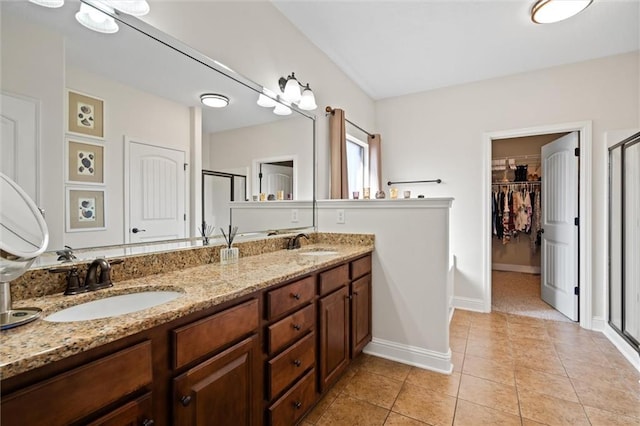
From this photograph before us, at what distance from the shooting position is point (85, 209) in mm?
1197

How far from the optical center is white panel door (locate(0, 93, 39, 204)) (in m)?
0.97

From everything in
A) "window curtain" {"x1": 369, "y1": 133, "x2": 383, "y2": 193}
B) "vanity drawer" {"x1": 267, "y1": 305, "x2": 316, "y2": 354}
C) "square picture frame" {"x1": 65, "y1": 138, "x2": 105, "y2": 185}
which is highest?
"window curtain" {"x1": 369, "y1": 133, "x2": 383, "y2": 193}

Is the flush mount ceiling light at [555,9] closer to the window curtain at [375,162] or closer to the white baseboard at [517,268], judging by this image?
the window curtain at [375,162]

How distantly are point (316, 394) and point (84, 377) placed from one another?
1.29 metres

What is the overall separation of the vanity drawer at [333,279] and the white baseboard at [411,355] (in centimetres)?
77

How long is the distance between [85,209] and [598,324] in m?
4.18

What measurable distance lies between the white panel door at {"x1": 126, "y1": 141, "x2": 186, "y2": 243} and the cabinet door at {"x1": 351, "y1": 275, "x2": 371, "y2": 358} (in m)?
1.22

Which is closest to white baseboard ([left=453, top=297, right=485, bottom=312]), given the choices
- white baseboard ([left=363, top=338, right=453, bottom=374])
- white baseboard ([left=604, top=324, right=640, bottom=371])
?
white baseboard ([left=604, top=324, right=640, bottom=371])

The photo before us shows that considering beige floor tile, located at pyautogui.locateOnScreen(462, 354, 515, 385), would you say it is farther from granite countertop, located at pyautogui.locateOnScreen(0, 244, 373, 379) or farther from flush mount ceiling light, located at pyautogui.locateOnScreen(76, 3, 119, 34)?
flush mount ceiling light, located at pyautogui.locateOnScreen(76, 3, 119, 34)

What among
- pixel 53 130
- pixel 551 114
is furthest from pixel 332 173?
pixel 551 114

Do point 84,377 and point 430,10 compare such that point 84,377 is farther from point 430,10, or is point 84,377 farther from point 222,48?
point 430,10

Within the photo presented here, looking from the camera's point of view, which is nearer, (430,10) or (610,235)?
(430,10)

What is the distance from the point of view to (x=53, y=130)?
1096mm

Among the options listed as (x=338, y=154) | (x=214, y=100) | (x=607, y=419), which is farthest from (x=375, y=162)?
(x=607, y=419)
